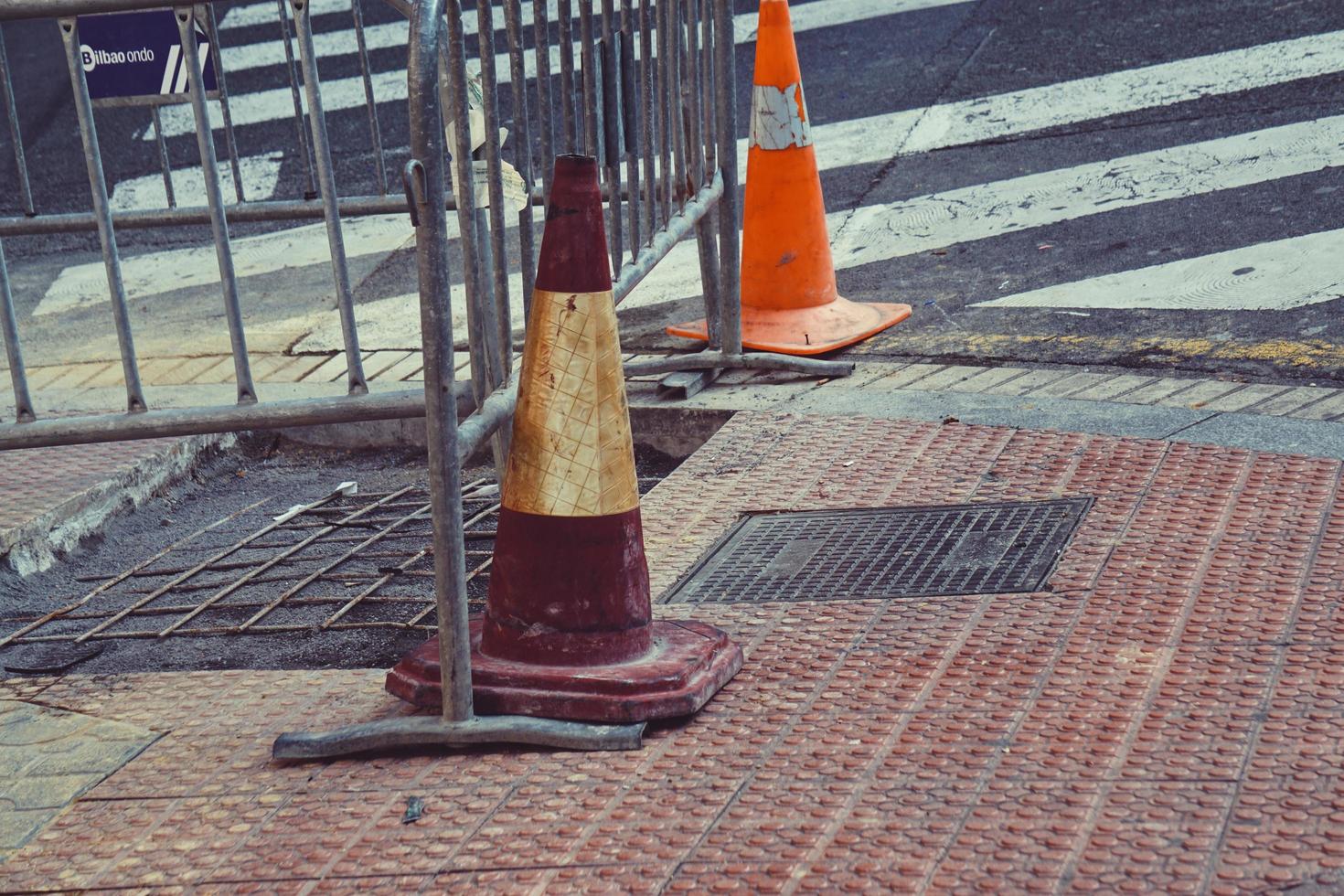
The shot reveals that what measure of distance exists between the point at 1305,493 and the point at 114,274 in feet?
8.50

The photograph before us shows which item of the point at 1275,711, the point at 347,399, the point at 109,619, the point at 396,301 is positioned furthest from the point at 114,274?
the point at 396,301

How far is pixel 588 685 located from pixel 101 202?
56.2 inches

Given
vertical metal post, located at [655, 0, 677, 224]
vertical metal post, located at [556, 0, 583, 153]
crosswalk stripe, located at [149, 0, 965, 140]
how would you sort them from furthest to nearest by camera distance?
1. crosswalk stripe, located at [149, 0, 965, 140]
2. vertical metal post, located at [655, 0, 677, 224]
3. vertical metal post, located at [556, 0, 583, 153]

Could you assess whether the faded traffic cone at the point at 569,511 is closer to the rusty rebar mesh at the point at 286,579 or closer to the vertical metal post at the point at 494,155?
the vertical metal post at the point at 494,155

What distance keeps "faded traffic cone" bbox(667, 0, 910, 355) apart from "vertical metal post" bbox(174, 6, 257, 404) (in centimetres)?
211

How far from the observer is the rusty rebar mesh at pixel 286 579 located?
359 cm

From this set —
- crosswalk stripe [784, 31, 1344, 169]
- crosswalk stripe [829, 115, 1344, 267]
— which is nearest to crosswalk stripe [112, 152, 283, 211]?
crosswalk stripe [784, 31, 1344, 169]

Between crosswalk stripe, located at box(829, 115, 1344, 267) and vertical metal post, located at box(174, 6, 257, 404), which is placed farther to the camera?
crosswalk stripe, located at box(829, 115, 1344, 267)

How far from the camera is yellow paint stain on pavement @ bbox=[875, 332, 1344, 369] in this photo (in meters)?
4.53

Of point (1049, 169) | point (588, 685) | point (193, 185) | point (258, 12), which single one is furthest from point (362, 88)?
point (588, 685)

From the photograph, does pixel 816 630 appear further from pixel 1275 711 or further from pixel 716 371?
pixel 716 371

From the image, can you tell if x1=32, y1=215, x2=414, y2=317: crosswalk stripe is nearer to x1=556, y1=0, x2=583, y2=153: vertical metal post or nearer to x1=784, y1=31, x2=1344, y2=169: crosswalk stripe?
x1=784, y1=31, x2=1344, y2=169: crosswalk stripe

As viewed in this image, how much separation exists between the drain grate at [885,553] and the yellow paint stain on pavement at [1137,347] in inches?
50.8

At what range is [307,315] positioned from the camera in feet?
20.5
